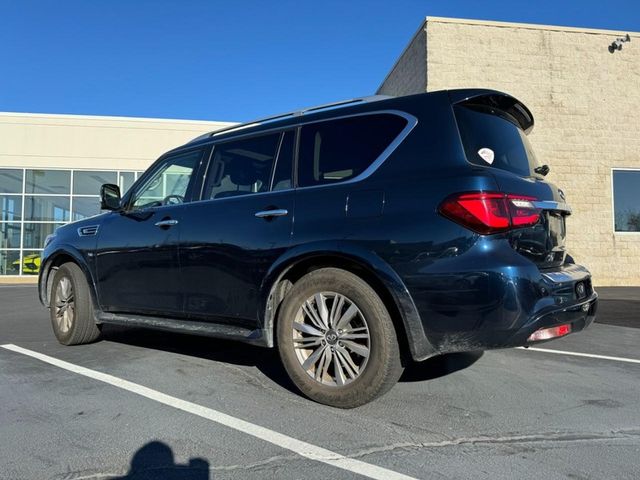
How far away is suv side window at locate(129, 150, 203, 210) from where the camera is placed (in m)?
4.53

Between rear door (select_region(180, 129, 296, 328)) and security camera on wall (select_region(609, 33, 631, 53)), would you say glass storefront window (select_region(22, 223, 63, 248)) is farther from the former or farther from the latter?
security camera on wall (select_region(609, 33, 631, 53))

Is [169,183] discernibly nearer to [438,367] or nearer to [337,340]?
[337,340]

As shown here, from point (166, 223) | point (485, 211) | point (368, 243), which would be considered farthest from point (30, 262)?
point (485, 211)

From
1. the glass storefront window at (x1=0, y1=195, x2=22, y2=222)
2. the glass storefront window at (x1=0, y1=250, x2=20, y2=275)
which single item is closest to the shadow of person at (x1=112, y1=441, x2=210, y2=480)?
the glass storefront window at (x1=0, y1=250, x2=20, y2=275)

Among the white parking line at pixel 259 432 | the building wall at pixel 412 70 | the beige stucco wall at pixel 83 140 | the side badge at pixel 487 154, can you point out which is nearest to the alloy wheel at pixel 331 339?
the white parking line at pixel 259 432

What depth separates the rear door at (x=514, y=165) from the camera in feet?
10.0

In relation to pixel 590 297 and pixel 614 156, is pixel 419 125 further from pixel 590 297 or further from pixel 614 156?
pixel 614 156

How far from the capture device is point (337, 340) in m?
3.32

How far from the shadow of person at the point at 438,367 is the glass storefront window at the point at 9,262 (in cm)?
1865

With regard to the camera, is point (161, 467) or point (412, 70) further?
point (412, 70)

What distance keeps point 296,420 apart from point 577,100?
1450 cm

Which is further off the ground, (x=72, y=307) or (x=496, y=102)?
(x=496, y=102)

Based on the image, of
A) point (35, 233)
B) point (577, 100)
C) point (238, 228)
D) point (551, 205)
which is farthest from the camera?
point (35, 233)

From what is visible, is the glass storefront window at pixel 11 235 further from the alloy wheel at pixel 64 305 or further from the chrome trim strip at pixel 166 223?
the chrome trim strip at pixel 166 223
